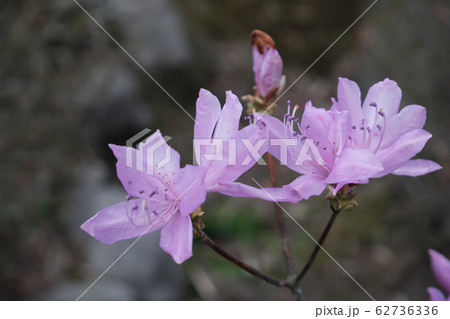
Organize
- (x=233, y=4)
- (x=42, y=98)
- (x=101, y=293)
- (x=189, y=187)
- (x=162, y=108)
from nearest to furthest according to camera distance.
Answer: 1. (x=189, y=187)
2. (x=101, y=293)
3. (x=42, y=98)
4. (x=162, y=108)
5. (x=233, y=4)

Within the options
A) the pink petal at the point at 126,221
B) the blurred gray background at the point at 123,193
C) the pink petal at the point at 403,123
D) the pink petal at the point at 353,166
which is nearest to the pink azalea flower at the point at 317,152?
the pink petal at the point at 353,166

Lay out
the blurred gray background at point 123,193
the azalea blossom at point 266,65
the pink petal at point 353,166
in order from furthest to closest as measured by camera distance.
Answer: the blurred gray background at point 123,193 → the azalea blossom at point 266,65 → the pink petal at point 353,166

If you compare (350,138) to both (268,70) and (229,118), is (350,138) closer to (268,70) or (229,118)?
(229,118)

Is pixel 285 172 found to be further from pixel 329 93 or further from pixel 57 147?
pixel 57 147

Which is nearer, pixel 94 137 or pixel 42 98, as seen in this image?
pixel 42 98

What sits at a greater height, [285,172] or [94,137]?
[94,137]

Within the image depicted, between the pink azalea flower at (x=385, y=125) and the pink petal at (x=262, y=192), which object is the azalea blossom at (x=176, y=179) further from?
the pink azalea flower at (x=385, y=125)

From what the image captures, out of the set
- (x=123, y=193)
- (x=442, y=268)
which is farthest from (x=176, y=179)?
(x=123, y=193)

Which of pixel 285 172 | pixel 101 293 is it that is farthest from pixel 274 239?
pixel 101 293
